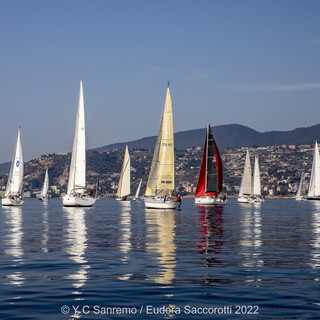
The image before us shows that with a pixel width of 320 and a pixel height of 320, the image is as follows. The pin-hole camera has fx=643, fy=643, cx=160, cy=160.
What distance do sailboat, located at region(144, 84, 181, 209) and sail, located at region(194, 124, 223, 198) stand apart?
15746 millimetres

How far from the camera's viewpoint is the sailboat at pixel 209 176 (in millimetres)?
93500

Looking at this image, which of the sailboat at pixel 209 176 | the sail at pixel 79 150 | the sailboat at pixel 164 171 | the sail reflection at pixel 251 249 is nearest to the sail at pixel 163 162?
the sailboat at pixel 164 171

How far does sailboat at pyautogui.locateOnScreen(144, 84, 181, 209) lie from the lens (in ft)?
252

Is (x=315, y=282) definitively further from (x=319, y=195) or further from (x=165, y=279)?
(x=319, y=195)

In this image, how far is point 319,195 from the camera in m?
148

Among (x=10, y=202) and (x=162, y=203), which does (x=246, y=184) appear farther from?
(x=162, y=203)

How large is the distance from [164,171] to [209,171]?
18893 millimetres

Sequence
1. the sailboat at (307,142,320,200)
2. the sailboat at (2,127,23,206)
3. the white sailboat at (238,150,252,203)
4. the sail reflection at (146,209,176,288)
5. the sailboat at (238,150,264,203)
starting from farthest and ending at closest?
the sailboat at (307,142,320,200) < the sailboat at (238,150,264,203) < the white sailboat at (238,150,252,203) < the sailboat at (2,127,23,206) < the sail reflection at (146,209,176,288)

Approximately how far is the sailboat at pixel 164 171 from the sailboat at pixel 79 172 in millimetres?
9725

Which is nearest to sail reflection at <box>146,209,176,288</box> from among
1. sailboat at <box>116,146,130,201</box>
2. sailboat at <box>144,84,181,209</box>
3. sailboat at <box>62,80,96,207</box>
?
sailboat at <box>144,84,181,209</box>

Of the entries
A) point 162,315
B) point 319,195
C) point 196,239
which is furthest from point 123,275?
point 319,195

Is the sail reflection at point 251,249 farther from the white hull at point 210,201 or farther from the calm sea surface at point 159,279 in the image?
the white hull at point 210,201

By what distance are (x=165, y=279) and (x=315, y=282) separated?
411cm

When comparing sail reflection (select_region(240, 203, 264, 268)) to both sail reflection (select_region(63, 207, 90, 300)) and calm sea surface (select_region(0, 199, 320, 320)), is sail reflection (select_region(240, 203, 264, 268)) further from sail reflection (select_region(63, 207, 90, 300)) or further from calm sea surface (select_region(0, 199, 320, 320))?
sail reflection (select_region(63, 207, 90, 300))
